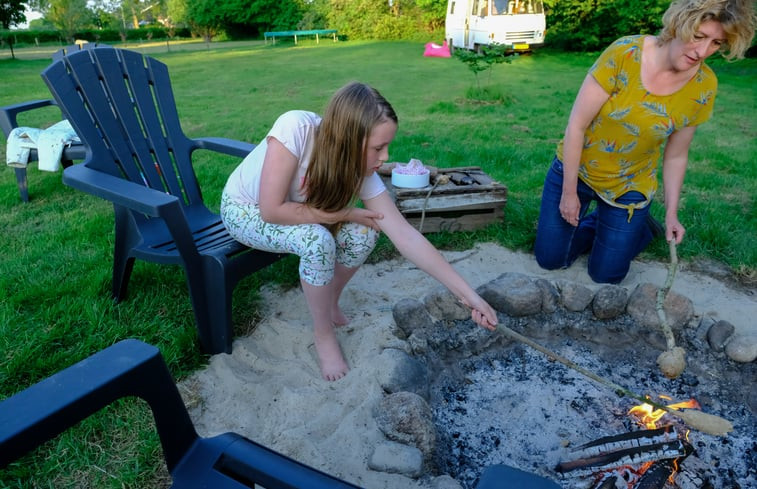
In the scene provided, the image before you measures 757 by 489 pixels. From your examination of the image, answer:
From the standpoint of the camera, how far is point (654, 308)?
229cm

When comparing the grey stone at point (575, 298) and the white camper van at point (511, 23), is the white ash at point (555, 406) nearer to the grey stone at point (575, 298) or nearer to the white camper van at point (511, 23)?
the grey stone at point (575, 298)

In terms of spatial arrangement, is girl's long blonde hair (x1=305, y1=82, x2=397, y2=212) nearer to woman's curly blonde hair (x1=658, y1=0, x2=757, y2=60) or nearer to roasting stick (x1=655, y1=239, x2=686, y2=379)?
woman's curly blonde hair (x1=658, y1=0, x2=757, y2=60)

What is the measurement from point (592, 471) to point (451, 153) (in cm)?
347

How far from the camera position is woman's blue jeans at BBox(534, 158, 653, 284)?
8.66 feet

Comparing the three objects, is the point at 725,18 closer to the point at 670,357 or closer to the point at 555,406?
the point at 670,357

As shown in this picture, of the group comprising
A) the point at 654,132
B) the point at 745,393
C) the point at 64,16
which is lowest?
the point at 745,393

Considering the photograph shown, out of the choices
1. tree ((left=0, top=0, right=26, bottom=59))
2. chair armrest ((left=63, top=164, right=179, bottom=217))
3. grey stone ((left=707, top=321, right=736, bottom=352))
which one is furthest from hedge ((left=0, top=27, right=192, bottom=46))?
grey stone ((left=707, top=321, right=736, bottom=352))

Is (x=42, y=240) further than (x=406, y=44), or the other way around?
(x=406, y=44)

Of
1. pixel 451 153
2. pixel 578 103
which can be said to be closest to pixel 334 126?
pixel 578 103

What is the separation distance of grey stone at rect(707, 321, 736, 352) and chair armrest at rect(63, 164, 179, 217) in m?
2.16

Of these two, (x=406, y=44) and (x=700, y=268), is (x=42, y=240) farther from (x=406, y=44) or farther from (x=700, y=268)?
(x=406, y=44)

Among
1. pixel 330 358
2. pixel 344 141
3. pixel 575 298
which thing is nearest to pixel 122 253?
pixel 330 358

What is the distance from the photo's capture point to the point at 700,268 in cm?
283

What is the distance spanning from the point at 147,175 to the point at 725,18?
253 centimetres
